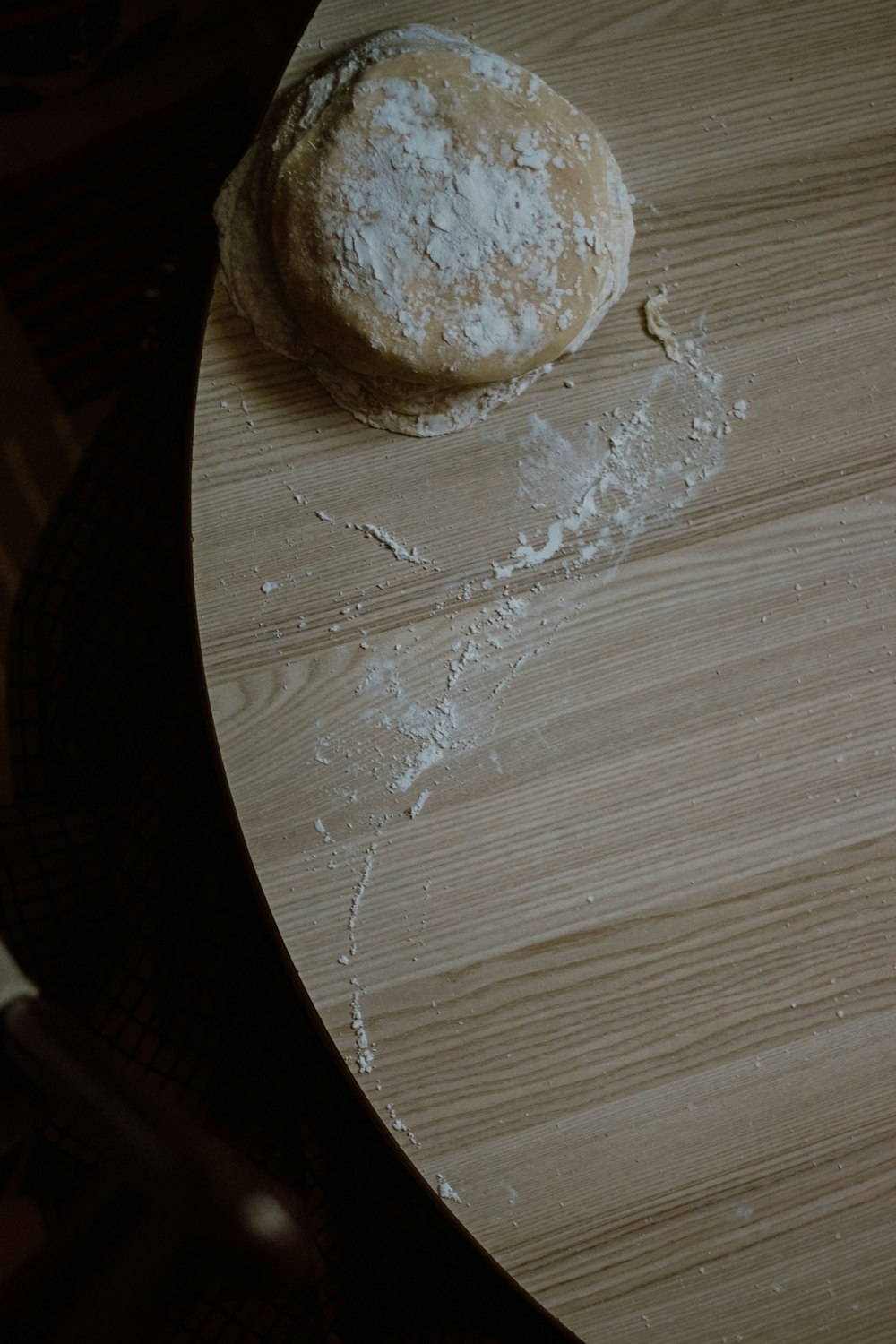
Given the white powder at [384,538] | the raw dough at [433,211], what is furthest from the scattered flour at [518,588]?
the raw dough at [433,211]

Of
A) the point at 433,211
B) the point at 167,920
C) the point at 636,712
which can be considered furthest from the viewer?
the point at 167,920

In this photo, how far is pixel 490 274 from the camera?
0.68 meters

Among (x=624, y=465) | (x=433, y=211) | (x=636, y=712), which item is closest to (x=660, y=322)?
(x=624, y=465)

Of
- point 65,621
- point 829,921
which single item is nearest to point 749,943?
point 829,921

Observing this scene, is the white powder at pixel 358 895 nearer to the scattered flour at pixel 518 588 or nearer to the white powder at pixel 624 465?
the scattered flour at pixel 518 588

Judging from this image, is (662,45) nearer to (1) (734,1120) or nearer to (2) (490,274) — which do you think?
(2) (490,274)

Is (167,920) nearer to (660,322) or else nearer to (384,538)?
(384,538)

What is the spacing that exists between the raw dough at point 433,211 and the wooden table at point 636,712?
72 mm

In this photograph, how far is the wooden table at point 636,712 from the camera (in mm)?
730

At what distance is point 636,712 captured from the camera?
0.77m

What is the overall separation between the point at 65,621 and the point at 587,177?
62 cm

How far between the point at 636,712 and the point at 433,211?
0.41m

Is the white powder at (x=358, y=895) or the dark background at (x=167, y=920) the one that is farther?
the dark background at (x=167, y=920)

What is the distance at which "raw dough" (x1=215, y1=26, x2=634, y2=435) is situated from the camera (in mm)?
667
